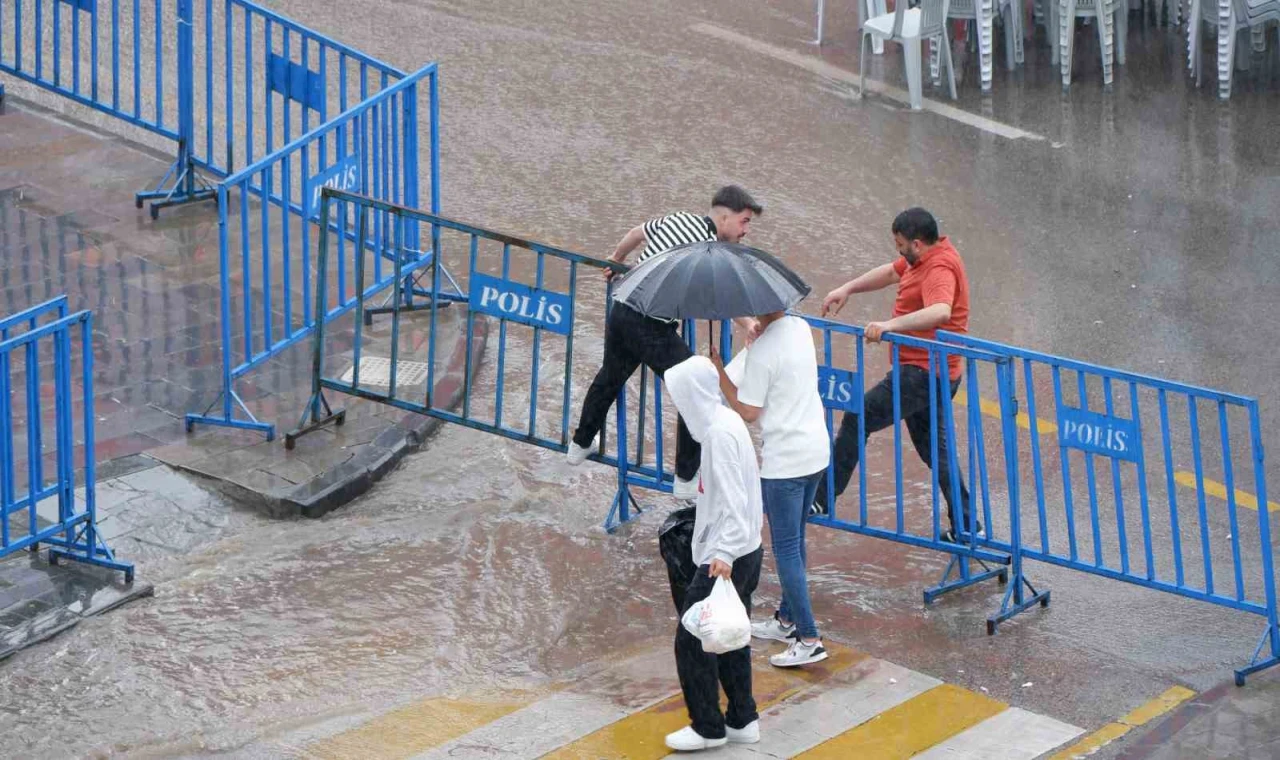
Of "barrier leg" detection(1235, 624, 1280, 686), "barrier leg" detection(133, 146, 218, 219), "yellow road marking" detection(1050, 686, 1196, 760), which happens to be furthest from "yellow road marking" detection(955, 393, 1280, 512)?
"barrier leg" detection(133, 146, 218, 219)

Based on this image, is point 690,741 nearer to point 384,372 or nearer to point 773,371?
point 773,371

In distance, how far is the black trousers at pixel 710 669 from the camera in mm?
6809

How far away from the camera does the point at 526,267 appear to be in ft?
38.3

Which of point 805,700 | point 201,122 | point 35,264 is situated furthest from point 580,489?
point 201,122

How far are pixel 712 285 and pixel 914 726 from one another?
2.00 meters

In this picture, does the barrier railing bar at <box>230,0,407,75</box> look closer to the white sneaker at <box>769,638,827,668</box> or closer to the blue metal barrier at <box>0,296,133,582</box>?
the blue metal barrier at <box>0,296,133,582</box>

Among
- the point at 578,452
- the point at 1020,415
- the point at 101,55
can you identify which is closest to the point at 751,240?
the point at 1020,415

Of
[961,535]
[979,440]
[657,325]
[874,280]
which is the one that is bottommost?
[961,535]

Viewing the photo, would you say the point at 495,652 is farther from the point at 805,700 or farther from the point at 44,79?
the point at 44,79

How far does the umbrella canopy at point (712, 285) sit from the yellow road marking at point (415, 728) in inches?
69.5

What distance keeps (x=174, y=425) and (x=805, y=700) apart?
403 centimetres

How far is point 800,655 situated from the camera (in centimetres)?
768

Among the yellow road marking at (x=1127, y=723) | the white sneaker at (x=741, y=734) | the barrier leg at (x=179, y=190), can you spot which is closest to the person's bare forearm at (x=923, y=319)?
the yellow road marking at (x=1127, y=723)

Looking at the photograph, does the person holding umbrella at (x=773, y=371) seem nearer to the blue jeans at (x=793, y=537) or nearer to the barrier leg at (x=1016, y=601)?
the blue jeans at (x=793, y=537)
